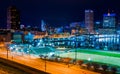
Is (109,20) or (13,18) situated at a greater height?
(109,20)

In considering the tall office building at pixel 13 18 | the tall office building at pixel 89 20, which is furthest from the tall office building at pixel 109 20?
the tall office building at pixel 13 18

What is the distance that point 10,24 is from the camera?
262 feet

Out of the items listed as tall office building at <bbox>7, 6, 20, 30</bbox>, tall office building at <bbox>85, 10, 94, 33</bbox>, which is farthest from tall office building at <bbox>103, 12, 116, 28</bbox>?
tall office building at <bbox>7, 6, 20, 30</bbox>

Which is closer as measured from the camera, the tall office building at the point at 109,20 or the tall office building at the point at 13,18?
the tall office building at the point at 13,18

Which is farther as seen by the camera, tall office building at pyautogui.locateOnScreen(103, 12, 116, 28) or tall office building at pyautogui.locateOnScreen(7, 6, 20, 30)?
tall office building at pyautogui.locateOnScreen(103, 12, 116, 28)

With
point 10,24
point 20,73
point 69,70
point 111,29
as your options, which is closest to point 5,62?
point 20,73

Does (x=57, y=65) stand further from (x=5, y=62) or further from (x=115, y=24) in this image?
(x=115, y=24)

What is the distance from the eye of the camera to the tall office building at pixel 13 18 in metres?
80.0

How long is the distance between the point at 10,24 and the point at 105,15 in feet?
170

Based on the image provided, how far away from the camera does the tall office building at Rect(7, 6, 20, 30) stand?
7996 cm

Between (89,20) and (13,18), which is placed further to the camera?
(89,20)

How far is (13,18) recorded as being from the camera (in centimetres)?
8150

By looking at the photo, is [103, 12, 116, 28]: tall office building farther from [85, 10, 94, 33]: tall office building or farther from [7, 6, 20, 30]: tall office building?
[7, 6, 20, 30]: tall office building

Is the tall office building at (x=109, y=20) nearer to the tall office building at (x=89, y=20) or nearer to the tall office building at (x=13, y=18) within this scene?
the tall office building at (x=89, y=20)
